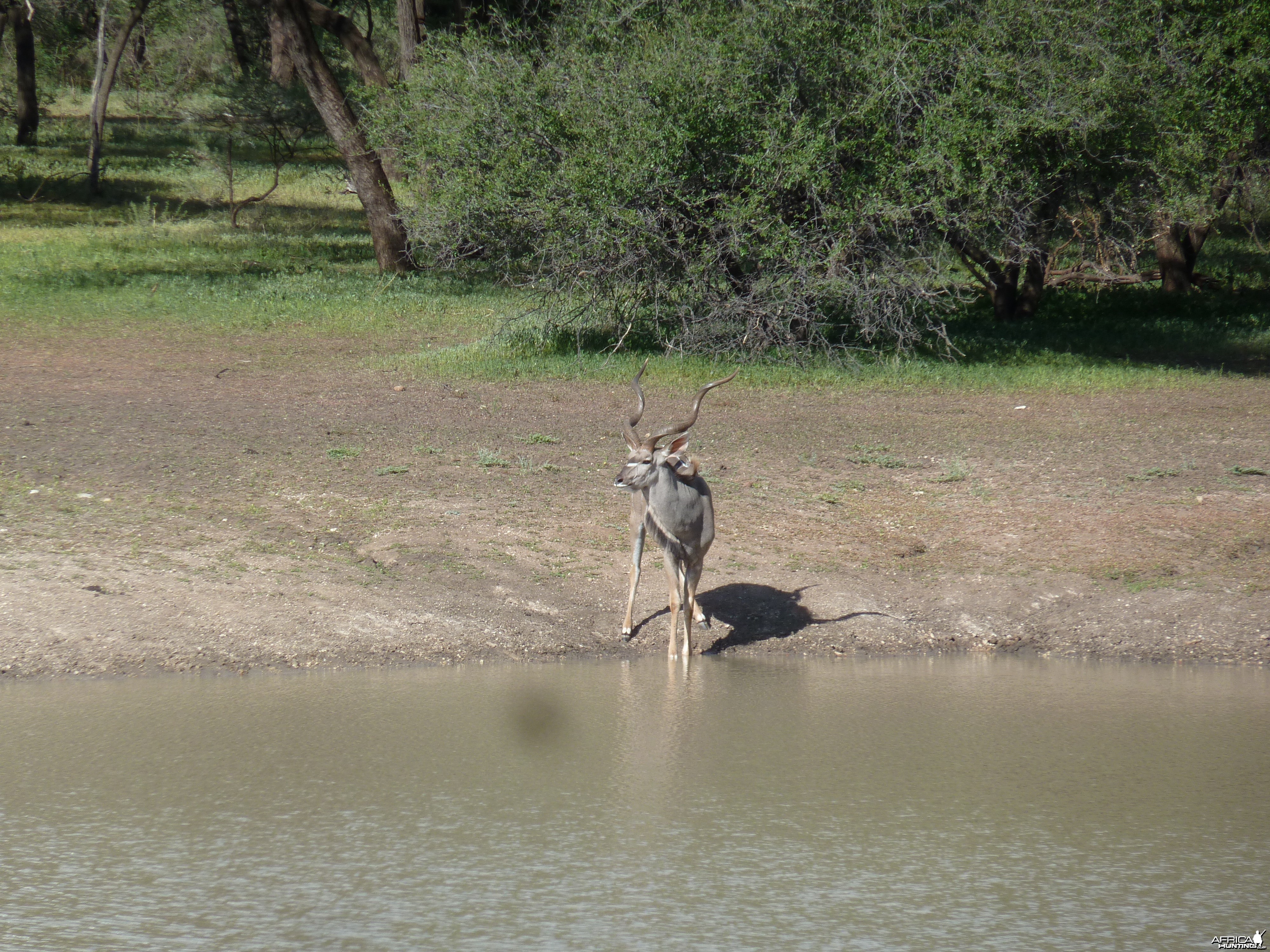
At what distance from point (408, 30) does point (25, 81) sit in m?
18.1

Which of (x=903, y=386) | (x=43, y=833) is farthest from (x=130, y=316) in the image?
(x=43, y=833)

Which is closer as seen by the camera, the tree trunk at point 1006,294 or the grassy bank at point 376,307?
the grassy bank at point 376,307

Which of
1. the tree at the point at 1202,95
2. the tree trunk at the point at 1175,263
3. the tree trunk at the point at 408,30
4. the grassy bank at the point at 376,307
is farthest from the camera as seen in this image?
the tree trunk at the point at 1175,263

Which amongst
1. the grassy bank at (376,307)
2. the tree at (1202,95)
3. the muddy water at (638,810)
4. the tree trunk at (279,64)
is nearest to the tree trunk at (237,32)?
the tree trunk at (279,64)

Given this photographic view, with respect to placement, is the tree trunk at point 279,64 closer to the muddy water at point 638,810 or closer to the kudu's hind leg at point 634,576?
the kudu's hind leg at point 634,576

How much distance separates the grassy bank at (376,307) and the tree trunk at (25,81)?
4.80 meters

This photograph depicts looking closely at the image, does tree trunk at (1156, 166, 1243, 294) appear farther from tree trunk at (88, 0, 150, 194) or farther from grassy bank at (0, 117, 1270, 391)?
tree trunk at (88, 0, 150, 194)

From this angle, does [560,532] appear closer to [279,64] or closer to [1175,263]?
[1175,263]

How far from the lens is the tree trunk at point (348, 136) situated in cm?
2308

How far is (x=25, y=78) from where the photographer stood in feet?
119

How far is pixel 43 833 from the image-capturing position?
543 cm

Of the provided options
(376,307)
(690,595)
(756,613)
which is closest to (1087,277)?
(376,307)

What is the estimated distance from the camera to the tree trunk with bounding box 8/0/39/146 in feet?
115

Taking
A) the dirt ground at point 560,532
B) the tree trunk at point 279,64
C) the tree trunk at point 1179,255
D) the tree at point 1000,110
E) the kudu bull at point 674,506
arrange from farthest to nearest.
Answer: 1. the tree trunk at point 279,64
2. the tree trunk at point 1179,255
3. the tree at point 1000,110
4. the dirt ground at point 560,532
5. the kudu bull at point 674,506
